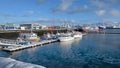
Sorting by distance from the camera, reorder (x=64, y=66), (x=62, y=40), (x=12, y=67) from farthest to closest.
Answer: (x=62, y=40) → (x=64, y=66) → (x=12, y=67)

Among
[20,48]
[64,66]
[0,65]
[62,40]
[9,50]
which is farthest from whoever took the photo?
[62,40]

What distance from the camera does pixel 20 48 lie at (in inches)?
1750

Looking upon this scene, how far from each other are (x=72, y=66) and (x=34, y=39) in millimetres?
39097

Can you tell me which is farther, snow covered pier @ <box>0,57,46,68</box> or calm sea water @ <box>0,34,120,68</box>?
calm sea water @ <box>0,34,120,68</box>

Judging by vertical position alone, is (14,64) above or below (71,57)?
A: above

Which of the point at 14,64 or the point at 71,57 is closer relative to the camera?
the point at 14,64

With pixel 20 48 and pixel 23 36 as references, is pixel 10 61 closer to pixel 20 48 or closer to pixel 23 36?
pixel 20 48

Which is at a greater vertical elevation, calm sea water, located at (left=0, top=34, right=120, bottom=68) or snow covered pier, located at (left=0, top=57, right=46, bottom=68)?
snow covered pier, located at (left=0, top=57, right=46, bottom=68)

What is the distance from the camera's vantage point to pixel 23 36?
6638cm

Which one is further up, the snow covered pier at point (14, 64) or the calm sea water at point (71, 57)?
the snow covered pier at point (14, 64)

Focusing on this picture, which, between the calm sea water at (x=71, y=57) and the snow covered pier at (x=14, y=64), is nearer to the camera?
the snow covered pier at (x=14, y=64)

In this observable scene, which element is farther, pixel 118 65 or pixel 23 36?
pixel 23 36

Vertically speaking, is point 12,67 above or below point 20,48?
above

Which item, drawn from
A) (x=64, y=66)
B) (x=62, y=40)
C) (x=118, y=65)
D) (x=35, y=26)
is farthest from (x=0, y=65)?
(x=35, y=26)
